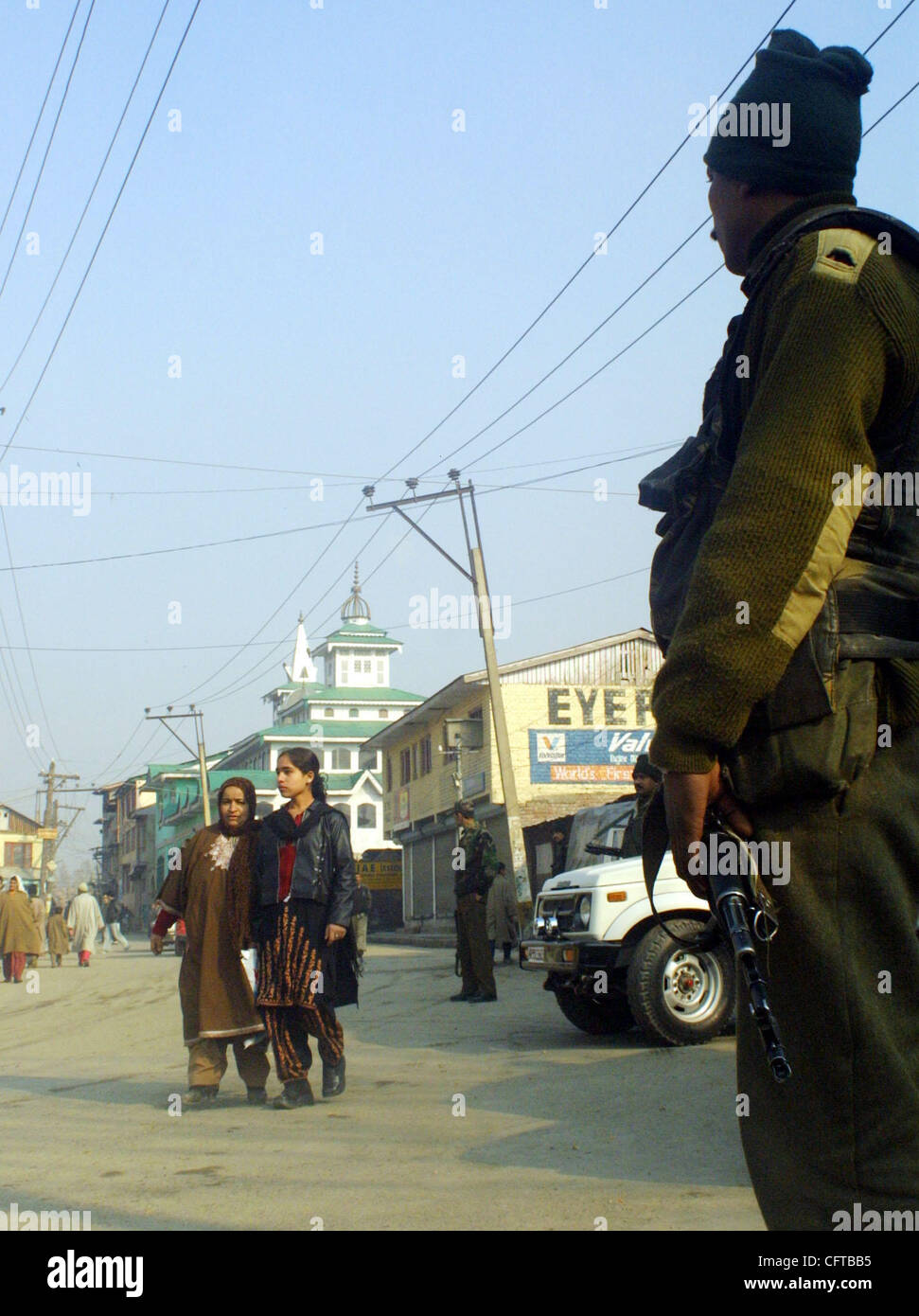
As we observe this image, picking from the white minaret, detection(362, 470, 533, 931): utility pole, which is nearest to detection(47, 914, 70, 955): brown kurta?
detection(362, 470, 533, 931): utility pole

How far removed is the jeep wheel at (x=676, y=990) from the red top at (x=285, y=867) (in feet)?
9.20

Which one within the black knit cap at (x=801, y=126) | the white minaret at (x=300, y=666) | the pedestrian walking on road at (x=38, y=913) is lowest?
the pedestrian walking on road at (x=38, y=913)

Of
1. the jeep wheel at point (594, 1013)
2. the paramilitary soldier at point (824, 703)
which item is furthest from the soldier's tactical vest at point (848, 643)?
the jeep wheel at point (594, 1013)

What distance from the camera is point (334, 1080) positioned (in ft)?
25.8

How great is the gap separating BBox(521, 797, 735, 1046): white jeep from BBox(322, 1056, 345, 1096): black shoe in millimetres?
2339

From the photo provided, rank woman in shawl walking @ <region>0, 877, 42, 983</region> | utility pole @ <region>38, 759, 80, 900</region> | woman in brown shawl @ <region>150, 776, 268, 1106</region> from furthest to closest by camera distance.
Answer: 1. utility pole @ <region>38, 759, 80, 900</region>
2. woman in shawl walking @ <region>0, 877, 42, 983</region>
3. woman in brown shawl @ <region>150, 776, 268, 1106</region>

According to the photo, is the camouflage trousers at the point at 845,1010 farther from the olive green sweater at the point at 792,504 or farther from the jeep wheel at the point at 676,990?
the jeep wheel at the point at 676,990

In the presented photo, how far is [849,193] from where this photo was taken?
2156mm

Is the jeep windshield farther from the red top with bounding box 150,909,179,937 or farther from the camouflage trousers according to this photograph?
the camouflage trousers

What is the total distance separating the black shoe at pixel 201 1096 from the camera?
309 inches

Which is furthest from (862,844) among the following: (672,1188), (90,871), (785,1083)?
(90,871)

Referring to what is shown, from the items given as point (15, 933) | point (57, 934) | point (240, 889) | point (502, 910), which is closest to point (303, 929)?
point (240, 889)

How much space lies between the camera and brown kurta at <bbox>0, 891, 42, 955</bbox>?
2441cm

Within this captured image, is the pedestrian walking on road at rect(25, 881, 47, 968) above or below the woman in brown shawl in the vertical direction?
below
